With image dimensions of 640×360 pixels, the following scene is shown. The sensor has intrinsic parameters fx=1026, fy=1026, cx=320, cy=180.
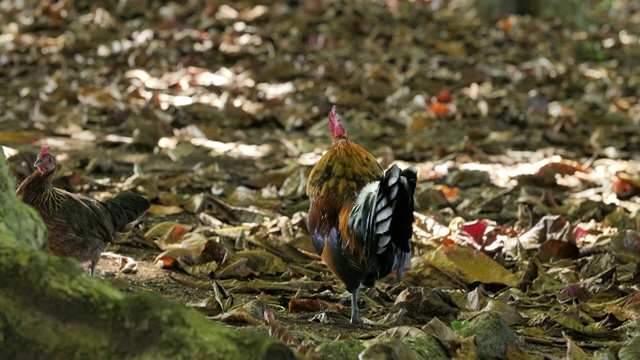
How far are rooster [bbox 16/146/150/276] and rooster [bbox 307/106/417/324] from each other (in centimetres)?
86

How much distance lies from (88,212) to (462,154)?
3.66m

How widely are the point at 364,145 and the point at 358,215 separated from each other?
3.69 meters

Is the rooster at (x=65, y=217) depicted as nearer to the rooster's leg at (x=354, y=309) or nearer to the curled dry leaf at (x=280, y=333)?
the rooster's leg at (x=354, y=309)

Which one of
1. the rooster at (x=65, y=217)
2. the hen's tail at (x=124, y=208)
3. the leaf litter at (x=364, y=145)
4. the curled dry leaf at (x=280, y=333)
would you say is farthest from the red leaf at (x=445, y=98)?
the curled dry leaf at (x=280, y=333)

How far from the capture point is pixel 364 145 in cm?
747

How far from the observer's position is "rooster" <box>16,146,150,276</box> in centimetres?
394

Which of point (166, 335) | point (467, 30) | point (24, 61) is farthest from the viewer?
point (467, 30)

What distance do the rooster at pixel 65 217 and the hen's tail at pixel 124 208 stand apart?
2.2 inches

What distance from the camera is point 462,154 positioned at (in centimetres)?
721

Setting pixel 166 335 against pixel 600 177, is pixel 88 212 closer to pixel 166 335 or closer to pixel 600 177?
pixel 166 335

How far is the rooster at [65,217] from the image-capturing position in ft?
12.9

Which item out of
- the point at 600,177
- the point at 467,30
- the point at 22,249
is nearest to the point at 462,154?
the point at 600,177

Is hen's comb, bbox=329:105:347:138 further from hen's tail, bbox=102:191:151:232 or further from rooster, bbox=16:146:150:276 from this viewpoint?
rooster, bbox=16:146:150:276

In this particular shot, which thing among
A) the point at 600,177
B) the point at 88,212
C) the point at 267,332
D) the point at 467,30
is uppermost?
the point at 267,332
